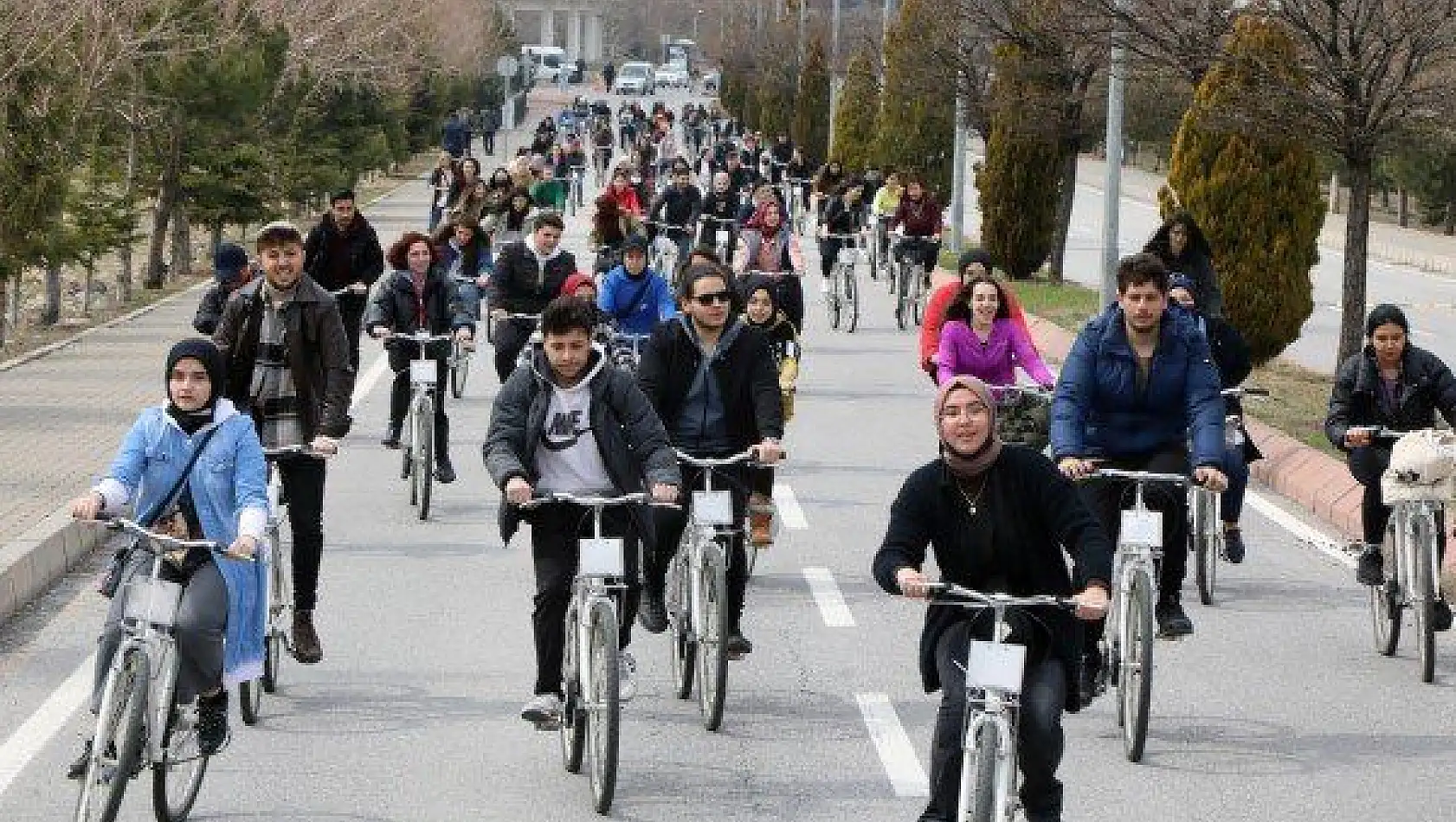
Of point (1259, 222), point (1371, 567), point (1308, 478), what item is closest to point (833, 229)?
point (1259, 222)

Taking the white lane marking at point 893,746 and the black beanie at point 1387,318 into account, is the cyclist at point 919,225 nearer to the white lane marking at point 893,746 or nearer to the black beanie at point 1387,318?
the black beanie at point 1387,318

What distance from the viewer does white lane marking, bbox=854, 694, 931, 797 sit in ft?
33.6

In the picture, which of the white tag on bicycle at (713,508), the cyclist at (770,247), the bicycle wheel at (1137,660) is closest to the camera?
the bicycle wheel at (1137,660)

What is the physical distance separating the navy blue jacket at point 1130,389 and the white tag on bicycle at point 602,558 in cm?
238

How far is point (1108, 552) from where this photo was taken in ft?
27.2

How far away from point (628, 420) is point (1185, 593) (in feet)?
17.4

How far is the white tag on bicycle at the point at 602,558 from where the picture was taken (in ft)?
32.3

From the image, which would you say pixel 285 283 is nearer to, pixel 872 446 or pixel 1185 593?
pixel 1185 593

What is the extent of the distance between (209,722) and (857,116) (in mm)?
58220

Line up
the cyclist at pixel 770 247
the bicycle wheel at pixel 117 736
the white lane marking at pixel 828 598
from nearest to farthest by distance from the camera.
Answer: the bicycle wheel at pixel 117 736
the white lane marking at pixel 828 598
the cyclist at pixel 770 247

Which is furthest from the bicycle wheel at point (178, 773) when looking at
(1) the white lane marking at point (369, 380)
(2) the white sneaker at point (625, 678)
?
(1) the white lane marking at point (369, 380)

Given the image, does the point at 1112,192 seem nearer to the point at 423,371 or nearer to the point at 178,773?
the point at 423,371

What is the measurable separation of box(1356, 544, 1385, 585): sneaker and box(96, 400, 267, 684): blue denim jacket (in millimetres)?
5321

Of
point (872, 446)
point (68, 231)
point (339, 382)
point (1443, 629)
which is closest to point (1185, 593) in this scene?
point (1443, 629)
